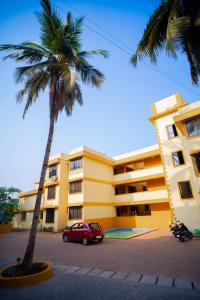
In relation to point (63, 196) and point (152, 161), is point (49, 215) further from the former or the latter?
point (152, 161)

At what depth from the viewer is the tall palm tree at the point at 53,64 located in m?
8.72

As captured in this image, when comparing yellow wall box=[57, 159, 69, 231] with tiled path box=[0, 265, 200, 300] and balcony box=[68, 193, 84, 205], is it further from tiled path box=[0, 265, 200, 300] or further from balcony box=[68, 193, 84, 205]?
tiled path box=[0, 265, 200, 300]

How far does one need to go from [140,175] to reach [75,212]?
1010 cm

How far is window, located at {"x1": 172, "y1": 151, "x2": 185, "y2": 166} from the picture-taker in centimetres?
1688

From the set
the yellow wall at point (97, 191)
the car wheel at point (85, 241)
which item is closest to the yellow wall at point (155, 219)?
the yellow wall at point (97, 191)

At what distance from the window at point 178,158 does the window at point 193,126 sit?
2674 mm

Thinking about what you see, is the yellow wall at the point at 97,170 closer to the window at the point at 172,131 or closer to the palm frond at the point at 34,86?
the window at the point at 172,131

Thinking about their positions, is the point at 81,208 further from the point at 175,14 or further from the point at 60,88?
the point at 175,14

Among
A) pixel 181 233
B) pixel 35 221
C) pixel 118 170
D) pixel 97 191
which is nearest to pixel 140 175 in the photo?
pixel 118 170

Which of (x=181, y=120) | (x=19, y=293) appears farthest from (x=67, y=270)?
(x=181, y=120)

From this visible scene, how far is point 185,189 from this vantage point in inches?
624

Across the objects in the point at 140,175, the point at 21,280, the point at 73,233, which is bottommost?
the point at 21,280

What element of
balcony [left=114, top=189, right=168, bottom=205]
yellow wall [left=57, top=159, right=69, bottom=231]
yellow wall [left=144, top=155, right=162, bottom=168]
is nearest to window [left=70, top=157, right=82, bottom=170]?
yellow wall [left=57, top=159, right=69, bottom=231]

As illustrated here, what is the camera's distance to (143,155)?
23.6 m
